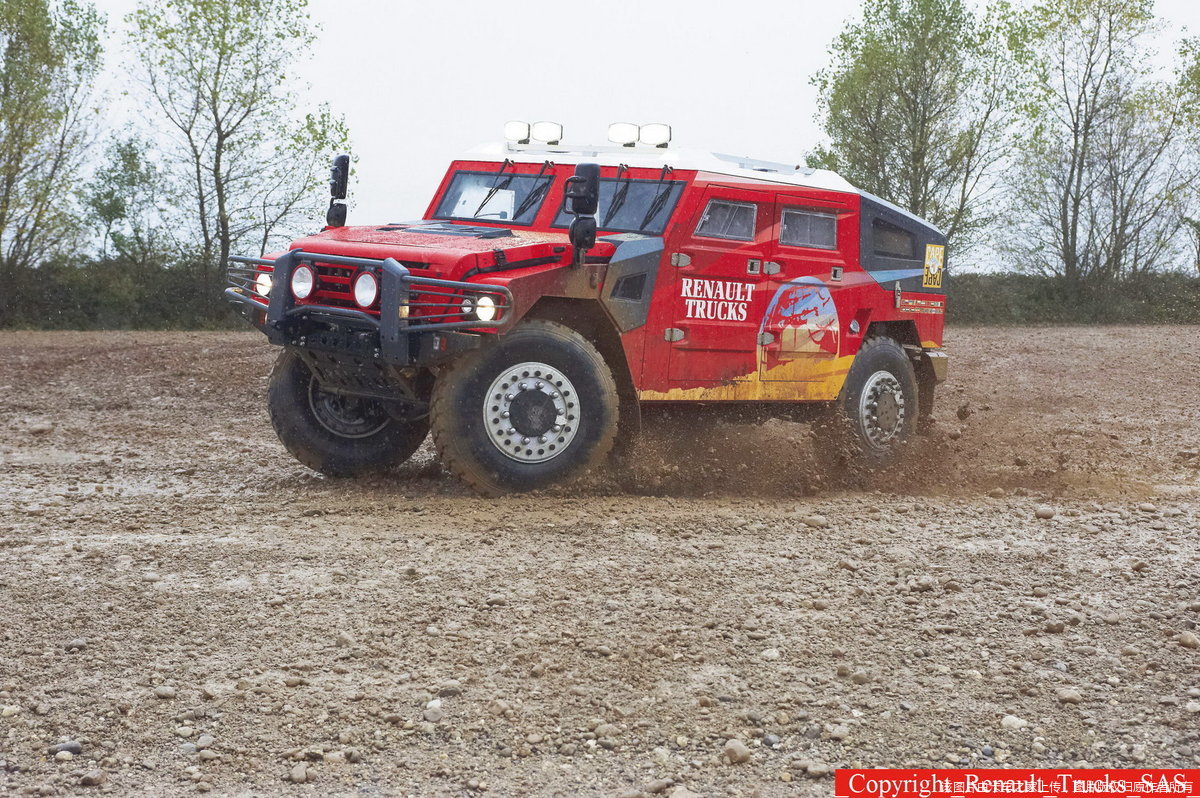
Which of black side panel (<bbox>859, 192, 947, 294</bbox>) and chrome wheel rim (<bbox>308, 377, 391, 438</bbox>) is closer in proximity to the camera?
chrome wheel rim (<bbox>308, 377, 391, 438</bbox>)

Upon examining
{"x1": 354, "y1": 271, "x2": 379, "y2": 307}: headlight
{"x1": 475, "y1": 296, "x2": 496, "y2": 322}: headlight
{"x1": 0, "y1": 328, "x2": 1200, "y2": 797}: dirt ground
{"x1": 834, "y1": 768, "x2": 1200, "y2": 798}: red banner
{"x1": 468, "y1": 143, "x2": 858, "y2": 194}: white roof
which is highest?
{"x1": 468, "y1": 143, "x2": 858, "y2": 194}: white roof

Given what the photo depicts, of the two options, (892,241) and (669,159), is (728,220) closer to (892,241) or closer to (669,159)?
(669,159)

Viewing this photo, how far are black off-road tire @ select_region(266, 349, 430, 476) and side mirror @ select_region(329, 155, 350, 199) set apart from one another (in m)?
1.58

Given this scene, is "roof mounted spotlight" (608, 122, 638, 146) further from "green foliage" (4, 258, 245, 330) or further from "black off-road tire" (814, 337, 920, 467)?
"green foliage" (4, 258, 245, 330)

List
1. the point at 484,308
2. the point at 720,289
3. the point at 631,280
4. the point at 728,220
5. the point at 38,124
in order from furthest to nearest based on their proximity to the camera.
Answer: the point at 38,124 → the point at 728,220 → the point at 720,289 → the point at 631,280 → the point at 484,308

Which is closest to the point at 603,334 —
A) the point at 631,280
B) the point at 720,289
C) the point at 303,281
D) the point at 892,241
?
the point at 631,280

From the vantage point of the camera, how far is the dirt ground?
166 inches

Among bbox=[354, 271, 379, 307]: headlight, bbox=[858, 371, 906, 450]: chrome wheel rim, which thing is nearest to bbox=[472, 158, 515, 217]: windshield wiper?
bbox=[354, 271, 379, 307]: headlight

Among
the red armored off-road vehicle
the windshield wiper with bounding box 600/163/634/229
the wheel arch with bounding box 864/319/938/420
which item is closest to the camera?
the red armored off-road vehicle

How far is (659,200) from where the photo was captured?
9.14 meters

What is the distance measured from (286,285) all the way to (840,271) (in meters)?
4.29

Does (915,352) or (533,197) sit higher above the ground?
(533,197)

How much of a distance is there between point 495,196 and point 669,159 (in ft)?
4.42

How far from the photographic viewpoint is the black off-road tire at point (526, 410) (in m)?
7.91
